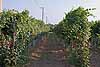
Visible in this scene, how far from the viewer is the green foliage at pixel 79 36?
1638cm

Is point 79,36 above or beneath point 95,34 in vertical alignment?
beneath

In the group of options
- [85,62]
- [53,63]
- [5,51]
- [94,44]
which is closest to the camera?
[5,51]

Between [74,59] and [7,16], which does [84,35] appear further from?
[7,16]

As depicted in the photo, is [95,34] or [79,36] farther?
[95,34]

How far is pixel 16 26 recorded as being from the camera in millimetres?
A: 16984

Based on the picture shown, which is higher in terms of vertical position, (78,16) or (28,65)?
(78,16)

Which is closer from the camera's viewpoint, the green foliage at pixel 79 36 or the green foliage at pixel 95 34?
the green foliage at pixel 79 36

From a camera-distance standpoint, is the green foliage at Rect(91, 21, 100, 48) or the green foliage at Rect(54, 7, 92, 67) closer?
the green foliage at Rect(54, 7, 92, 67)

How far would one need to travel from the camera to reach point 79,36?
17.4 metres

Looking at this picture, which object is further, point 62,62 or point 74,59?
point 62,62

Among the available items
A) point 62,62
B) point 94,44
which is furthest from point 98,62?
point 94,44

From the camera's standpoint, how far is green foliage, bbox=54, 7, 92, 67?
1638 cm

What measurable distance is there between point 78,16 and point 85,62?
3956 millimetres

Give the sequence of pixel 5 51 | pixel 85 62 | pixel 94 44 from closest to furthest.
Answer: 1. pixel 5 51
2. pixel 85 62
3. pixel 94 44
